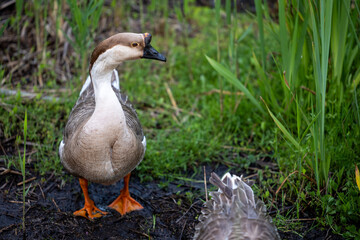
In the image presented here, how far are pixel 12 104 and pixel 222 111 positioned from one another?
2420mm

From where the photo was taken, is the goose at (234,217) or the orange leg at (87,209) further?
the orange leg at (87,209)

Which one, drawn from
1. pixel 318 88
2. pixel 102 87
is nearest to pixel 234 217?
pixel 318 88

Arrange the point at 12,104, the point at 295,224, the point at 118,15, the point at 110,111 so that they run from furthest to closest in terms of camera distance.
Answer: the point at 118,15 < the point at 12,104 < the point at 295,224 < the point at 110,111

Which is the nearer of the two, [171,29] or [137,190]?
[137,190]

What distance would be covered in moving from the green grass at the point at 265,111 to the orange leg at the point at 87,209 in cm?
56

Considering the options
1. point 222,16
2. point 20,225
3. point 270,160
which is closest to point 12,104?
point 20,225

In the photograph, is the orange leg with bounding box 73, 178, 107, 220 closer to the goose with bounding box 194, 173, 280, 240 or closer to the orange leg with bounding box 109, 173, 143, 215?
the orange leg with bounding box 109, 173, 143, 215

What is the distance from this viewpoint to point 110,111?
3002mm

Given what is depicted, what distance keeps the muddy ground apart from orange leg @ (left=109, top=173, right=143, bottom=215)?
53mm

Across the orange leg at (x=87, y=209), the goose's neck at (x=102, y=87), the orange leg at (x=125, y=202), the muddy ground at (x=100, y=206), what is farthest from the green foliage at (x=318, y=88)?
the orange leg at (x=87, y=209)

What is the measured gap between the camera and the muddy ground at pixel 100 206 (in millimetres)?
3221

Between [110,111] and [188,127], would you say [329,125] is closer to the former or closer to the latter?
[188,127]

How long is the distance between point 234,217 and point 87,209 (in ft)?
4.67

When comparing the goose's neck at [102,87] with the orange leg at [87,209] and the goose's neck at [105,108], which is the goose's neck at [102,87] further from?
the orange leg at [87,209]
